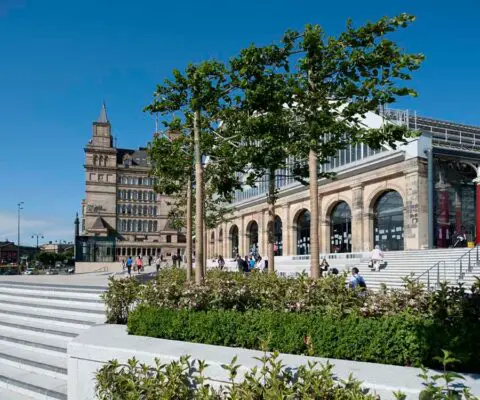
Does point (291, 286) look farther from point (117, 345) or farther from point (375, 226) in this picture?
point (375, 226)

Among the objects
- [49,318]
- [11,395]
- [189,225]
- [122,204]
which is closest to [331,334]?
[11,395]

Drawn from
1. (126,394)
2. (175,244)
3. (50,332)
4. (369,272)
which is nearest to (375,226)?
(369,272)

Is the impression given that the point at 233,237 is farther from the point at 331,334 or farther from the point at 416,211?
the point at 331,334

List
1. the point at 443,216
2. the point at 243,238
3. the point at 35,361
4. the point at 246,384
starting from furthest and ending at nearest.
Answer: the point at 243,238
the point at 443,216
the point at 35,361
the point at 246,384

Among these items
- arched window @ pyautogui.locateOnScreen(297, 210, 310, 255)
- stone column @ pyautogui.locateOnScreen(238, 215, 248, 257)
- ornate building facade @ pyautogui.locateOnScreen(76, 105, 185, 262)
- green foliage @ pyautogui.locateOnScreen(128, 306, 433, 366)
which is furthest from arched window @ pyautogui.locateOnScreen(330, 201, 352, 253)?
ornate building facade @ pyautogui.locateOnScreen(76, 105, 185, 262)

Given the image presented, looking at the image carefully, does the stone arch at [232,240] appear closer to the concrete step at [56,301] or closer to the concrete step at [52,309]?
the concrete step at [56,301]

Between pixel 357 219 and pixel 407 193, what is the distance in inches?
212

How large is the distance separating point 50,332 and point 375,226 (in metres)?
32.6

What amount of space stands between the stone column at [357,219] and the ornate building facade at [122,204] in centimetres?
6569

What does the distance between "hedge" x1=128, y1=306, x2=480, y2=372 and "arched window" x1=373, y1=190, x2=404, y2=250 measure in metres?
32.2

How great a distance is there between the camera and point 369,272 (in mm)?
26828

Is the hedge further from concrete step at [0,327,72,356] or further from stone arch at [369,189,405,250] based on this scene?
stone arch at [369,189,405,250]

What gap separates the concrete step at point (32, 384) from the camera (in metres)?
7.54

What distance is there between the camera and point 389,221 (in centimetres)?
3753
